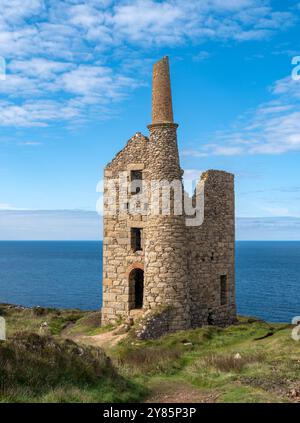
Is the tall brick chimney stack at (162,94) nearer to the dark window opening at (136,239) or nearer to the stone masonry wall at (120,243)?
the stone masonry wall at (120,243)

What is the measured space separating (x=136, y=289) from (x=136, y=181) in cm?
533

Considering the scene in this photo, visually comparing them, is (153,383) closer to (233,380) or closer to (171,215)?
(233,380)

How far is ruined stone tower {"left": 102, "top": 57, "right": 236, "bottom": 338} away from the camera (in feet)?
64.2

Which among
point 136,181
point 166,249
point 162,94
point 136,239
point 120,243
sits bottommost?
point 166,249

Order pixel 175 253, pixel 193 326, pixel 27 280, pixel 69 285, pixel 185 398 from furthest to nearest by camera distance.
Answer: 1. pixel 27 280
2. pixel 69 285
3. pixel 193 326
4. pixel 175 253
5. pixel 185 398

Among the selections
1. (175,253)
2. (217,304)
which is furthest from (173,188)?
(217,304)

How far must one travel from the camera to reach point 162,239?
1970 cm

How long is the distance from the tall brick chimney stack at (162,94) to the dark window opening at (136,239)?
545 cm

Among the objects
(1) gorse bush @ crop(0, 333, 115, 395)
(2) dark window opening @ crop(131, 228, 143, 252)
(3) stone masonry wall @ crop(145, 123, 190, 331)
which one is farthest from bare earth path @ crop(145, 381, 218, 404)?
(2) dark window opening @ crop(131, 228, 143, 252)

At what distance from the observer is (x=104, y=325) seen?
22766 millimetres

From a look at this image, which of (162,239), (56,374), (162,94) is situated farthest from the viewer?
(162,94)

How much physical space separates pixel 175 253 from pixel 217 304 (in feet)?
17.5

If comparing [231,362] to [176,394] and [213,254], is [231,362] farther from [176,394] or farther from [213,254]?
[213,254]

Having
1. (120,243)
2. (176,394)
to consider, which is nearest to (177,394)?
(176,394)
